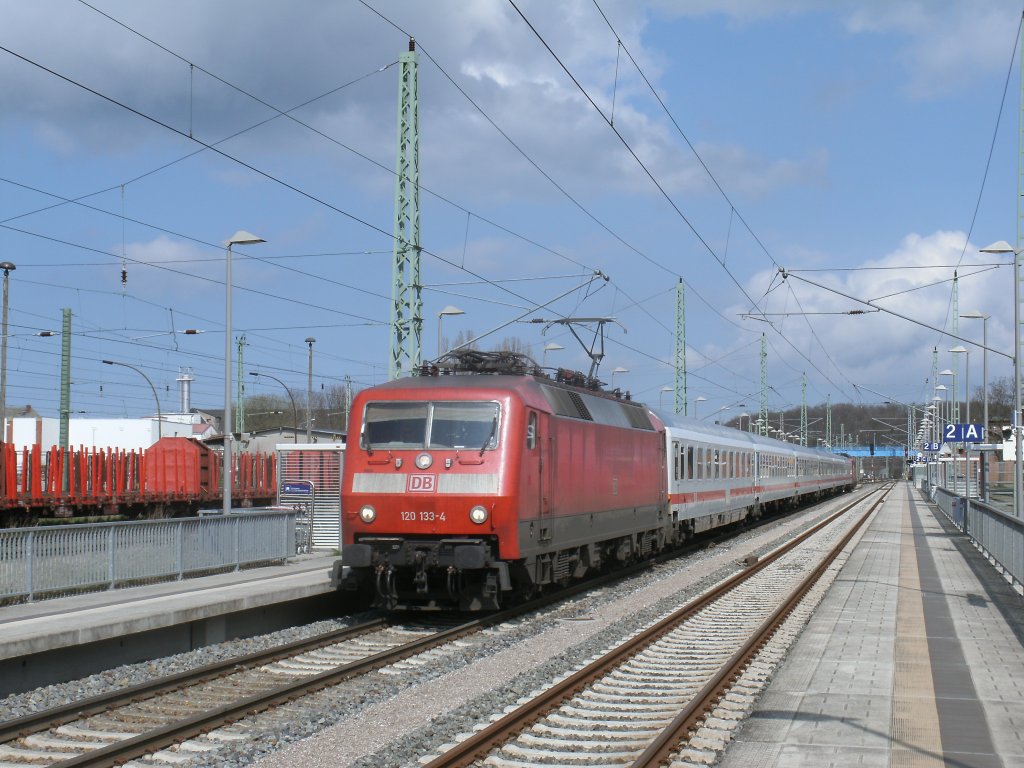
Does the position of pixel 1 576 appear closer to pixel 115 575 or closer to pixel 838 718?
pixel 115 575

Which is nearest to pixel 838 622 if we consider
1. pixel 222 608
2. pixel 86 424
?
pixel 222 608

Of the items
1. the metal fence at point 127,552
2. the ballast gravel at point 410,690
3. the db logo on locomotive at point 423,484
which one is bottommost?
the ballast gravel at point 410,690

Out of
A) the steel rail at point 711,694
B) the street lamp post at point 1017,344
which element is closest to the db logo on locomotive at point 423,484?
the steel rail at point 711,694

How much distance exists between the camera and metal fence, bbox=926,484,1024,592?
60.7 feet

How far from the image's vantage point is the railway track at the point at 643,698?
28.3ft

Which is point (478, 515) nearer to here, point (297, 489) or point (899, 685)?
point (899, 685)

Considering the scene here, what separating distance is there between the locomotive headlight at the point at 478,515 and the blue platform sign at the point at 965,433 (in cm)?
2085

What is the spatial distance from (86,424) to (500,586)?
201 feet

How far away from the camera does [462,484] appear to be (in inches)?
599

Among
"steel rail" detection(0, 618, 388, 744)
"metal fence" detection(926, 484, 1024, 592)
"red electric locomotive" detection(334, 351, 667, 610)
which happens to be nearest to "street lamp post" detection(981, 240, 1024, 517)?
"metal fence" detection(926, 484, 1024, 592)

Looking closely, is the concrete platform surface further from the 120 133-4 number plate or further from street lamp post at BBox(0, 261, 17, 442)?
street lamp post at BBox(0, 261, 17, 442)

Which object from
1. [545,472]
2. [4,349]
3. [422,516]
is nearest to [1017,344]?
[545,472]

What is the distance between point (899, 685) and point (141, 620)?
7.86 m

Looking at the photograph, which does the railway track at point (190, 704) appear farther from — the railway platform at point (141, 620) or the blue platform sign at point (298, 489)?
the blue platform sign at point (298, 489)
